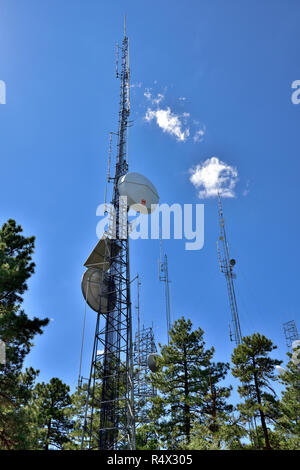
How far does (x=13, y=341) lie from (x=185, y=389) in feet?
30.1

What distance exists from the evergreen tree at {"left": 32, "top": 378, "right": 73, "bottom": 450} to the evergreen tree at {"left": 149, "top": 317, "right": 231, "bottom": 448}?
29.4ft

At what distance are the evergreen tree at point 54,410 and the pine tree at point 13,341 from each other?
11859 mm

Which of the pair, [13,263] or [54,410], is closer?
[13,263]

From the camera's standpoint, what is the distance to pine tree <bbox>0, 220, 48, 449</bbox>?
37.9ft

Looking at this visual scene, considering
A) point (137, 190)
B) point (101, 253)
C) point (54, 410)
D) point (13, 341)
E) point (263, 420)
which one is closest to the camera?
point (13, 341)

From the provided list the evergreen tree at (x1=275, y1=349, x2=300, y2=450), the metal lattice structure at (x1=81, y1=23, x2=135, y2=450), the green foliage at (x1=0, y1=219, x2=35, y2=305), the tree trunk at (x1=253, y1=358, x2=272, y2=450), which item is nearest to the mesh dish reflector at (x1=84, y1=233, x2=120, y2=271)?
the metal lattice structure at (x1=81, y1=23, x2=135, y2=450)

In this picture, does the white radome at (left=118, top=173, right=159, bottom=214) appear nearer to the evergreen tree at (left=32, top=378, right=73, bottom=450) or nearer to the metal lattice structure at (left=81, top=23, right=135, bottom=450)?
the metal lattice structure at (left=81, top=23, right=135, bottom=450)

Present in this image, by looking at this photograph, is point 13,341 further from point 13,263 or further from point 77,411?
point 77,411

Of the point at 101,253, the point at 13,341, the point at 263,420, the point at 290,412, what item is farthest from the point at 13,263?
the point at 290,412

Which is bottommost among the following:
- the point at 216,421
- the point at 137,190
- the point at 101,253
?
the point at 216,421

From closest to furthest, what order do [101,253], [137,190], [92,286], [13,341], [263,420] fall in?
[13,341]
[263,420]
[137,190]
[92,286]
[101,253]

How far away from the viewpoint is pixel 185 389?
17.4 meters

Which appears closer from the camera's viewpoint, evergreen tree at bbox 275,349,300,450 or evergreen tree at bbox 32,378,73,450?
evergreen tree at bbox 275,349,300,450
